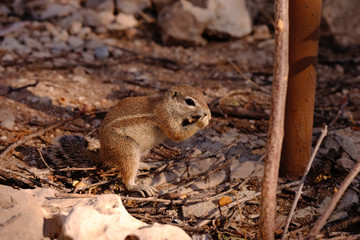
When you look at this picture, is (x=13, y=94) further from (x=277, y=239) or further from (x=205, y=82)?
(x=277, y=239)

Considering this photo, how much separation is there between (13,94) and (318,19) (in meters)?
3.39

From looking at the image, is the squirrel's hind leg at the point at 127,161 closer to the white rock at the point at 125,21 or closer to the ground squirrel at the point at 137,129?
the ground squirrel at the point at 137,129

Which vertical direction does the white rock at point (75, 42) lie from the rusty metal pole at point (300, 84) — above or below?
below

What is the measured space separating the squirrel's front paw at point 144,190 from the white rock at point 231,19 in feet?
12.0

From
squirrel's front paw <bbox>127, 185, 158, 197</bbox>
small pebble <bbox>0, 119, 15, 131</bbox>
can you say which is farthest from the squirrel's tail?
small pebble <bbox>0, 119, 15, 131</bbox>

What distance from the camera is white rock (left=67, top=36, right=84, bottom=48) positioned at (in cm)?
600

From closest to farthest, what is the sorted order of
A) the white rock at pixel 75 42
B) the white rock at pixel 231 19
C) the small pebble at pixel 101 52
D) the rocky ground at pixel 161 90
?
the rocky ground at pixel 161 90 → the small pebble at pixel 101 52 → the white rock at pixel 75 42 → the white rock at pixel 231 19

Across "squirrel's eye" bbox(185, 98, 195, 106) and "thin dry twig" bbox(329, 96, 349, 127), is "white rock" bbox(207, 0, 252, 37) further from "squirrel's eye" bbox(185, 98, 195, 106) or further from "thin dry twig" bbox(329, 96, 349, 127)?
"squirrel's eye" bbox(185, 98, 195, 106)

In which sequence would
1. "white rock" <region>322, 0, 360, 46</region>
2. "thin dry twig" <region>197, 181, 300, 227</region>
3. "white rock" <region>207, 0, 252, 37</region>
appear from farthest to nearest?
"white rock" <region>322, 0, 360, 46</region>, "white rock" <region>207, 0, 252, 37</region>, "thin dry twig" <region>197, 181, 300, 227</region>

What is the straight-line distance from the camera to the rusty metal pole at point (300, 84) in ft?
9.76

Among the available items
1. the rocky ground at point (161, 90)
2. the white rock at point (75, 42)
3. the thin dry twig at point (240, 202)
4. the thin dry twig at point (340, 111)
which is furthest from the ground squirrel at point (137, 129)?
the white rock at point (75, 42)

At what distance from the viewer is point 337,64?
19.7ft

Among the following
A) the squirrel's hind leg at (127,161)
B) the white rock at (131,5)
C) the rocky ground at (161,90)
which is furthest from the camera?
the white rock at (131,5)

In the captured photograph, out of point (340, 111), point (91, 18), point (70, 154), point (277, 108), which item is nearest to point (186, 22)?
point (91, 18)
